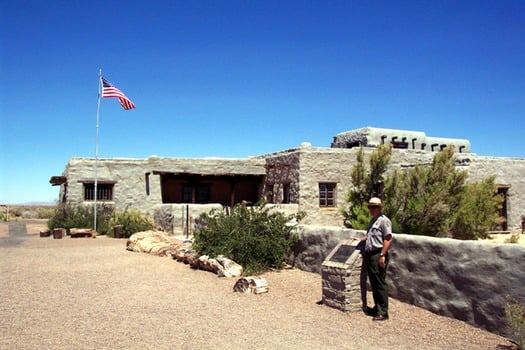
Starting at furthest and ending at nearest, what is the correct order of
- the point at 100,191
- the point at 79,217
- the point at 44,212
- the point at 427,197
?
1. the point at 44,212
2. the point at 100,191
3. the point at 79,217
4. the point at 427,197

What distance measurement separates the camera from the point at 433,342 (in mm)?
5352

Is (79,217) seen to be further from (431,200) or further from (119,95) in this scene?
(431,200)

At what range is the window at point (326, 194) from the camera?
2008 centimetres

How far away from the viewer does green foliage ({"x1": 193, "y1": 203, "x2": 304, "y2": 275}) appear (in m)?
10.1

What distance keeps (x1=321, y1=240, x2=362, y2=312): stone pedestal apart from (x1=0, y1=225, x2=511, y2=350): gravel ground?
16 centimetres

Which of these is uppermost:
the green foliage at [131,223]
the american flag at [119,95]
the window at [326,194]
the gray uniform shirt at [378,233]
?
the american flag at [119,95]

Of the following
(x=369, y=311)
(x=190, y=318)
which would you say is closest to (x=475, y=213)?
(x=369, y=311)

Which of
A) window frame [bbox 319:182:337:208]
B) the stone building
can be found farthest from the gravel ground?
window frame [bbox 319:182:337:208]

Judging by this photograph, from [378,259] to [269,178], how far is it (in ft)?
54.4

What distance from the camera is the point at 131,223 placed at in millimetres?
18797

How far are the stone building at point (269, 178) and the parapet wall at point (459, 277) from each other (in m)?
11.0

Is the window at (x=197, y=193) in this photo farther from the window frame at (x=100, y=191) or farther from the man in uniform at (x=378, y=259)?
the man in uniform at (x=378, y=259)

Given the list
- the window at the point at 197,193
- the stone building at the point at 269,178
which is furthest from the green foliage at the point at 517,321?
the window at the point at 197,193

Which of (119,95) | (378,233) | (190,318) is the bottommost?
(190,318)
